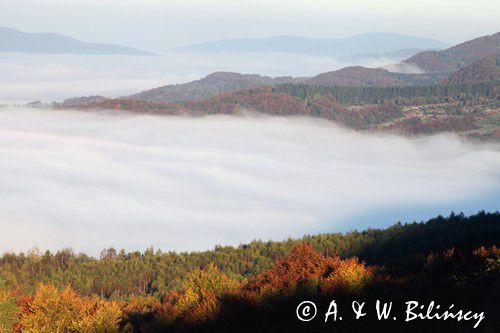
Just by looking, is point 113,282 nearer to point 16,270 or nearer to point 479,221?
point 16,270

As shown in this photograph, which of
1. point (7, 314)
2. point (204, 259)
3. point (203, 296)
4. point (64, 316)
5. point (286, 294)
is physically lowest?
point (204, 259)

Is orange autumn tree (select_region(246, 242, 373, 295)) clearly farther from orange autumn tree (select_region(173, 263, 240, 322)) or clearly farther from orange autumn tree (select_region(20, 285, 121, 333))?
orange autumn tree (select_region(20, 285, 121, 333))

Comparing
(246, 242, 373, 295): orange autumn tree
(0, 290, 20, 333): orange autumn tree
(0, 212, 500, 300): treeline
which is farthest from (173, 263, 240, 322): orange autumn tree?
(0, 212, 500, 300): treeline

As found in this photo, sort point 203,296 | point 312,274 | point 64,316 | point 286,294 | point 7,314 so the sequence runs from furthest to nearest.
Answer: point 64,316 → point 203,296 → point 7,314 → point 312,274 → point 286,294

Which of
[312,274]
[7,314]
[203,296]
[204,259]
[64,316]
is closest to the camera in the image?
[312,274]

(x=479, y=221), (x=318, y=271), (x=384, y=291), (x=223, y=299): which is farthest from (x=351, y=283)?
(x=479, y=221)

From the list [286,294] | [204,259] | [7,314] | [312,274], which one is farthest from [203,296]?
[204,259]

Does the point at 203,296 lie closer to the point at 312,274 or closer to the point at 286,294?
the point at 286,294
